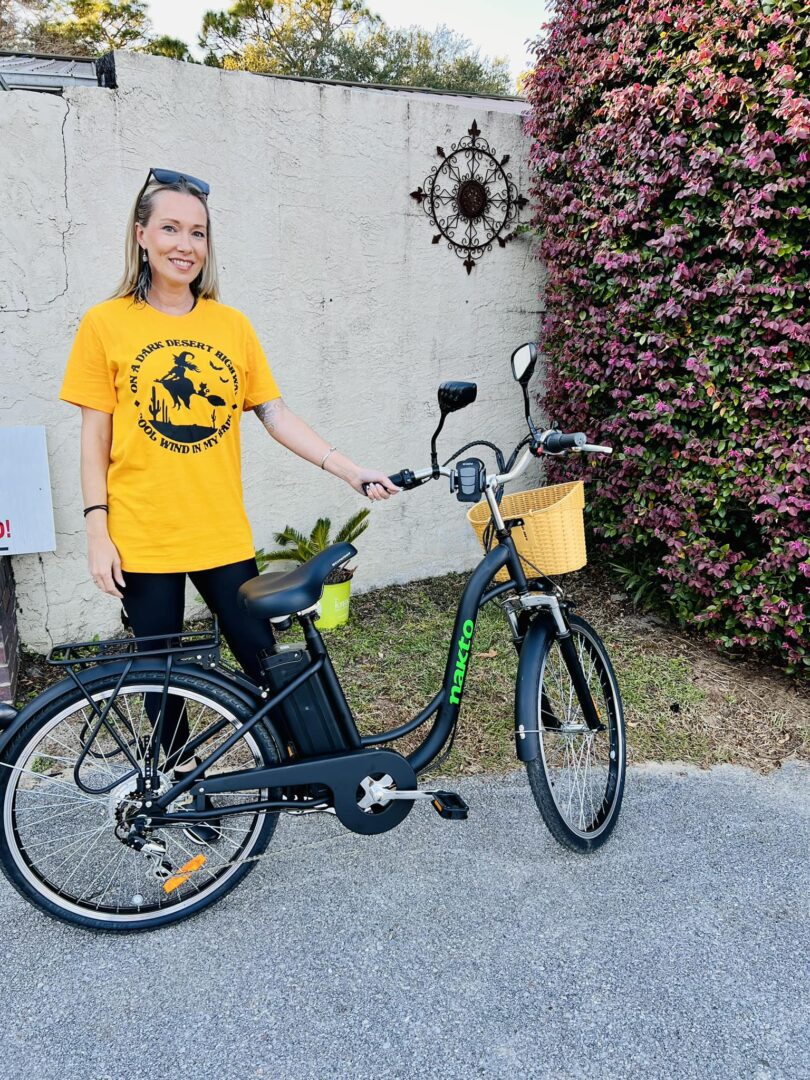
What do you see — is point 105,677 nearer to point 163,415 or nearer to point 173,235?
point 163,415

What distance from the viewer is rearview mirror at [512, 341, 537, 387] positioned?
7.21 feet

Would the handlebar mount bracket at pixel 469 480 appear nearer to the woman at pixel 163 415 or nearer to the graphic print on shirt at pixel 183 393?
the woman at pixel 163 415

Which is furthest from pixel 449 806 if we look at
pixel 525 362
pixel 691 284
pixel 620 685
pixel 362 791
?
pixel 691 284

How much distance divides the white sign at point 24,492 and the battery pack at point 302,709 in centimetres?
177

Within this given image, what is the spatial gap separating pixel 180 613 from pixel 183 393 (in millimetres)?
671

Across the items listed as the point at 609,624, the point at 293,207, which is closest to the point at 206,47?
the point at 293,207

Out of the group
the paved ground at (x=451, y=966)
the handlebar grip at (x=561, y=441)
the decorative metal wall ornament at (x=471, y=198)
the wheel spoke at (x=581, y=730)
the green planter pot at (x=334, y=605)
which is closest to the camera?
the paved ground at (x=451, y=966)

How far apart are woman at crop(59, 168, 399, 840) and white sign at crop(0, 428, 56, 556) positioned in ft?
4.83

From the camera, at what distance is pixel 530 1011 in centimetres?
199

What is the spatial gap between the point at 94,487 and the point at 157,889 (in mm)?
1257

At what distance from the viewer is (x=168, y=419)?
210 centimetres

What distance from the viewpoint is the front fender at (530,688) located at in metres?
2.35

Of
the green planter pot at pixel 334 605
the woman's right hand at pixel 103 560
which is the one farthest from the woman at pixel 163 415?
the green planter pot at pixel 334 605

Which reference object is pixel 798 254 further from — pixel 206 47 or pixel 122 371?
pixel 206 47
